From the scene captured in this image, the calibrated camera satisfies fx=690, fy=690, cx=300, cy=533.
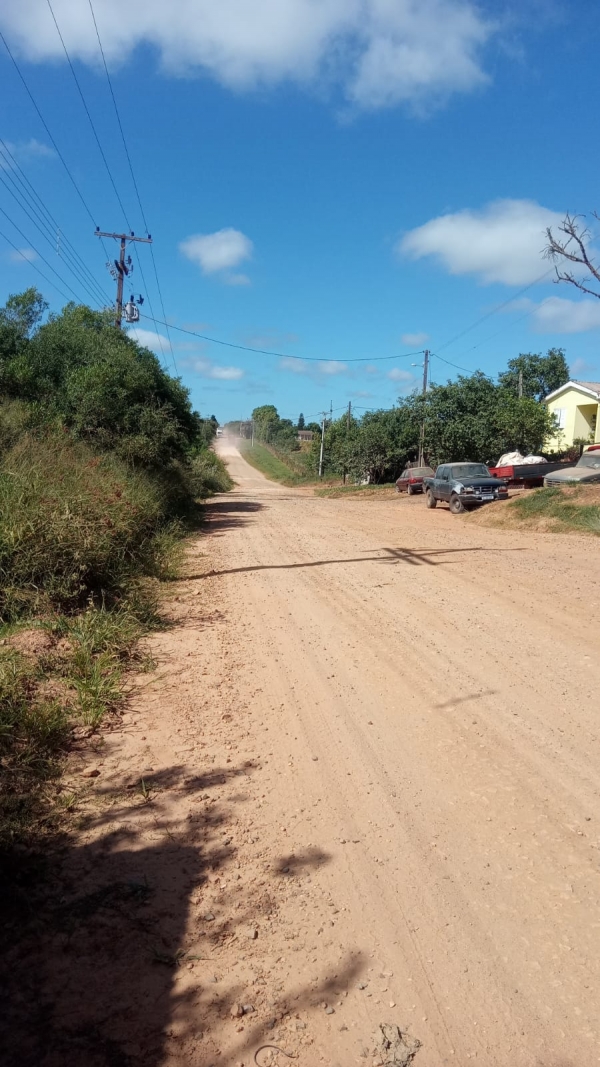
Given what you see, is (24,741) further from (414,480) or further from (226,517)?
(414,480)

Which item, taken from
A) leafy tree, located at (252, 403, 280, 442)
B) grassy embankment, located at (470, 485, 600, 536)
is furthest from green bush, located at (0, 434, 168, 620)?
leafy tree, located at (252, 403, 280, 442)

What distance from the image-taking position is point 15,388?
15.9 m

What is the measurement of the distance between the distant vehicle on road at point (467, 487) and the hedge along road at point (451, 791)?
44.8ft

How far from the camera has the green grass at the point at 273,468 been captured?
66.3 m

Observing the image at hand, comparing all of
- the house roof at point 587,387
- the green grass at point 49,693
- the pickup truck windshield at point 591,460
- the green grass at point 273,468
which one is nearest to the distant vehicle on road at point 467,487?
the pickup truck windshield at point 591,460

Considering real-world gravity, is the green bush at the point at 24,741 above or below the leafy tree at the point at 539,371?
below

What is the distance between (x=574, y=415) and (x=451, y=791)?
46.1 metres

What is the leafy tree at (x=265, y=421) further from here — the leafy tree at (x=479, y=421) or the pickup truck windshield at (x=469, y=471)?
the pickup truck windshield at (x=469, y=471)

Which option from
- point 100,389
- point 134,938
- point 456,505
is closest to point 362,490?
point 456,505

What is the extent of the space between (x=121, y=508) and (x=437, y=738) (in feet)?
20.8

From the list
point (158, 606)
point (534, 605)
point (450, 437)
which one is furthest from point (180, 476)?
point (450, 437)

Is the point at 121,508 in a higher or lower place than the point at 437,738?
higher

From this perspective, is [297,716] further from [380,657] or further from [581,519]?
[581,519]

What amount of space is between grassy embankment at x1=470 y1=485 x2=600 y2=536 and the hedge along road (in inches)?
332
